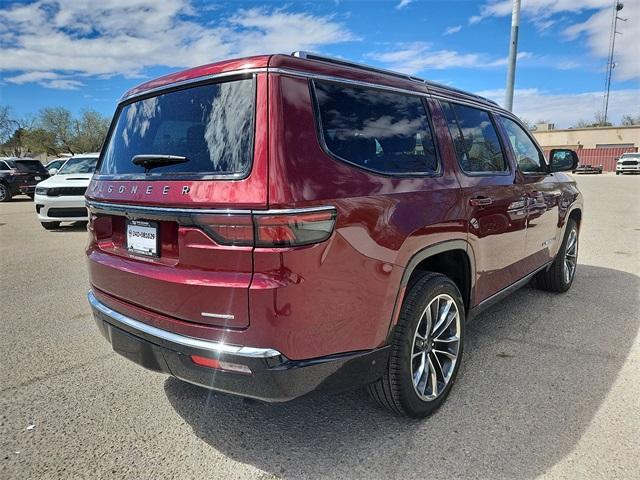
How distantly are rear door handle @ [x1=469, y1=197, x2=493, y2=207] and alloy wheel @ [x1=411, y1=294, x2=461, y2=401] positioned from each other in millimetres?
650

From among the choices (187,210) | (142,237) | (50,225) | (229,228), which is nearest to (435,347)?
(229,228)

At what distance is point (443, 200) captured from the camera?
2.67 m

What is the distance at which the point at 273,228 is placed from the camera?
1.87m

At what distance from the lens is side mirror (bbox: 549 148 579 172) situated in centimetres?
457

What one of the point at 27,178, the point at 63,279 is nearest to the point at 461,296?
the point at 63,279

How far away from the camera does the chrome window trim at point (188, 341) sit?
6.31 feet

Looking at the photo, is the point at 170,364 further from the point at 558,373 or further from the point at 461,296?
the point at 558,373

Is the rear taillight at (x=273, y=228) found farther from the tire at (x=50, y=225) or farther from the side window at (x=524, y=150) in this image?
the tire at (x=50, y=225)

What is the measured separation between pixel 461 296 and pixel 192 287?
5.93 feet

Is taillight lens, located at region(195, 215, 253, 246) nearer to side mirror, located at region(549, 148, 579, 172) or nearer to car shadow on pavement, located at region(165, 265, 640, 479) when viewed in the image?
car shadow on pavement, located at region(165, 265, 640, 479)

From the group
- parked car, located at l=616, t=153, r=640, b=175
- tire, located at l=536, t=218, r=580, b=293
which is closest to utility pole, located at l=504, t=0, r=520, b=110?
tire, located at l=536, t=218, r=580, b=293

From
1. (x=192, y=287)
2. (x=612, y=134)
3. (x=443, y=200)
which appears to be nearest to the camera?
(x=192, y=287)

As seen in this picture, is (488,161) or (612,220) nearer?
(488,161)

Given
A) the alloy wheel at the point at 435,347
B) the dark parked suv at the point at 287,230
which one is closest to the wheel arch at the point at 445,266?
the dark parked suv at the point at 287,230
